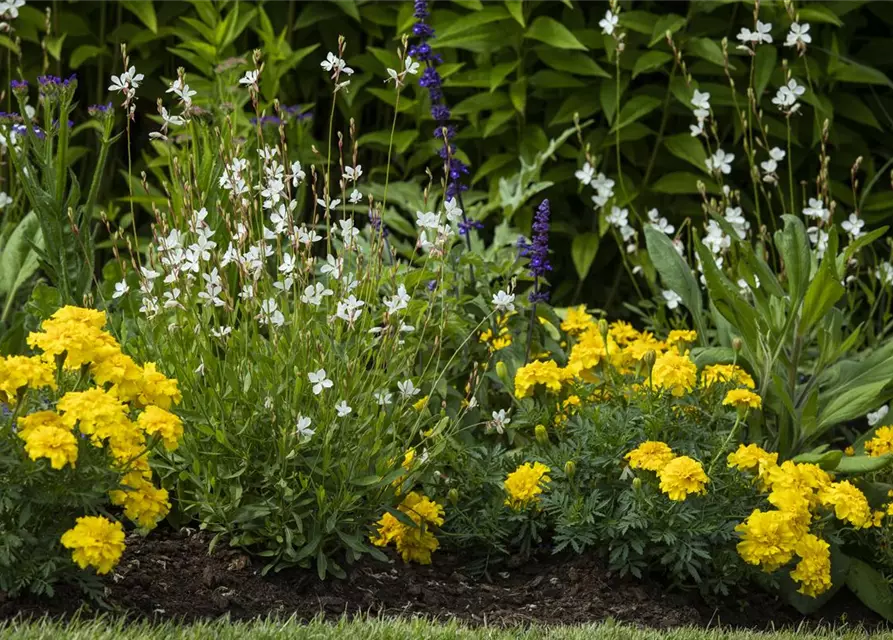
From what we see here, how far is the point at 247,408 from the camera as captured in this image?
2973mm

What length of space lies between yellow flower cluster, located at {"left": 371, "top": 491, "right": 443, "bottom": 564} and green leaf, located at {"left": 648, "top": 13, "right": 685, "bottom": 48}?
8.03 ft

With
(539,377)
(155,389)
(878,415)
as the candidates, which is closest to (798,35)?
(878,415)

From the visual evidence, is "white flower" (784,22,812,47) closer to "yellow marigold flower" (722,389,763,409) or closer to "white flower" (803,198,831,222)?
"white flower" (803,198,831,222)

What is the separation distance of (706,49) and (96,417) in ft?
11.1

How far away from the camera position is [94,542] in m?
2.46

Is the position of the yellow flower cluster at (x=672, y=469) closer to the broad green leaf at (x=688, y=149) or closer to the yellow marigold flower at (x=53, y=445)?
→ the yellow marigold flower at (x=53, y=445)

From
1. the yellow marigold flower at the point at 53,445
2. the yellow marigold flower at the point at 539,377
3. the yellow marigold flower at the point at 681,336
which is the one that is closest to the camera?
the yellow marigold flower at the point at 53,445

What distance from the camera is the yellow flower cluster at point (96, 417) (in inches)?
95.7

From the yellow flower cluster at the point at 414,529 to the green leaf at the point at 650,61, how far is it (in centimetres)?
236

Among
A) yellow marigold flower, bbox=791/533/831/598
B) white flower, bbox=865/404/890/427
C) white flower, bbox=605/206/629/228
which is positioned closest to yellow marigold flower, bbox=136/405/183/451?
yellow marigold flower, bbox=791/533/831/598

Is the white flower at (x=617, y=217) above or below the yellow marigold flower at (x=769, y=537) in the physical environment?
above

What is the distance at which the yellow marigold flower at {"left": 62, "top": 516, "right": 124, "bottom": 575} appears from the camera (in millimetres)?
2455

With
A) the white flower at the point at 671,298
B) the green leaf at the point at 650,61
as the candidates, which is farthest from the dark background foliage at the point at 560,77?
the white flower at the point at 671,298

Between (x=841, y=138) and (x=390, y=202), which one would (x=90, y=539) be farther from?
(x=841, y=138)
